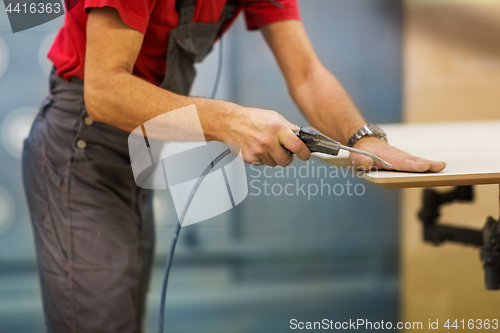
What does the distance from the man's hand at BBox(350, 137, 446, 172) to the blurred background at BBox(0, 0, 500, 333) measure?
69 cm

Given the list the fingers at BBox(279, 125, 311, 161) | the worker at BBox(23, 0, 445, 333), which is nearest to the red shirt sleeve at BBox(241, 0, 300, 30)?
the worker at BBox(23, 0, 445, 333)

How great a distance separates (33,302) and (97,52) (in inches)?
35.7

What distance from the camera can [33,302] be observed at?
1191 mm

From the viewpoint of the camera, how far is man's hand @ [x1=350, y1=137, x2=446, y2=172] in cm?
55

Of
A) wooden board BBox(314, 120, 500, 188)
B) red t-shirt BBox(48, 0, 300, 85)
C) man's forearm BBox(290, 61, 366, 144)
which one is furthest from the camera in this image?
man's forearm BBox(290, 61, 366, 144)

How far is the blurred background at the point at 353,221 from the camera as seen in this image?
4.51ft

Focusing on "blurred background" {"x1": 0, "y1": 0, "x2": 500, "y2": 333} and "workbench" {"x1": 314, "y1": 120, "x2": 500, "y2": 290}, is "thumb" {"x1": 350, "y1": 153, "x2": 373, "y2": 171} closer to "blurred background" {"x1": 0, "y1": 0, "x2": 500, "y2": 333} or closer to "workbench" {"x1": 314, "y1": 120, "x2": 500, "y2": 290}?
"workbench" {"x1": 314, "y1": 120, "x2": 500, "y2": 290}

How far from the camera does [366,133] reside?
2.42 feet

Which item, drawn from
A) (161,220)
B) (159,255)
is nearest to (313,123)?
(161,220)

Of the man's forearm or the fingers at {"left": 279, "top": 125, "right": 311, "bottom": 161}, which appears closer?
the fingers at {"left": 279, "top": 125, "right": 311, "bottom": 161}

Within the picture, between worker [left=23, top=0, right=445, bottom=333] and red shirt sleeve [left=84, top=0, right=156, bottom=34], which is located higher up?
red shirt sleeve [left=84, top=0, right=156, bottom=34]

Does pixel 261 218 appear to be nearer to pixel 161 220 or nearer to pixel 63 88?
pixel 161 220

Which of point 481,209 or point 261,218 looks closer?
point 481,209

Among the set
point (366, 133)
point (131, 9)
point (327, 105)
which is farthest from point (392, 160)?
point (131, 9)
